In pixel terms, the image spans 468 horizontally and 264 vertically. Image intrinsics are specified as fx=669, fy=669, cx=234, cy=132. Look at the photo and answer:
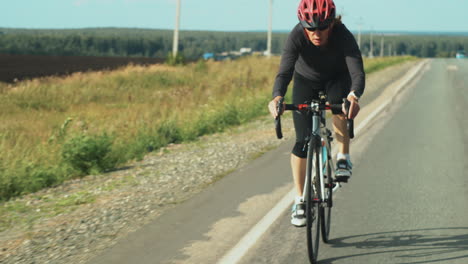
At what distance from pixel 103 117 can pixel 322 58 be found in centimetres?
1188

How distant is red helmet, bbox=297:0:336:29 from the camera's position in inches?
187

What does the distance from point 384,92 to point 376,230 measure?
Answer: 18433 millimetres

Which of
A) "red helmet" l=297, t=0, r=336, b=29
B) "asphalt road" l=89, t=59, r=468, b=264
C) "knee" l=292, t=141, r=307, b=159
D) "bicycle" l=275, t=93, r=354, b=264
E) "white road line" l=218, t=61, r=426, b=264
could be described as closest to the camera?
"red helmet" l=297, t=0, r=336, b=29

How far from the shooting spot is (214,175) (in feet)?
29.9

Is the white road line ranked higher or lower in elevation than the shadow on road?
lower

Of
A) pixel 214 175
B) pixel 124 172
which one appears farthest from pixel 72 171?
pixel 214 175

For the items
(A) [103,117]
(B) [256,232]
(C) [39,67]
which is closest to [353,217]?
(B) [256,232]

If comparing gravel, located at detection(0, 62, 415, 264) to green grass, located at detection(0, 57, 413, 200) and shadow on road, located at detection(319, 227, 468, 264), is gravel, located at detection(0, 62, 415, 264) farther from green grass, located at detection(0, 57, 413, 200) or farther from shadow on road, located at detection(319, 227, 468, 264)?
shadow on road, located at detection(319, 227, 468, 264)

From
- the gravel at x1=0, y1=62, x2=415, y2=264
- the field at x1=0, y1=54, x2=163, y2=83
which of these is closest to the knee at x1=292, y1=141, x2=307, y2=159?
the gravel at x1=0, y1=62, x2=415, y2=264

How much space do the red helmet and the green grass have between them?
3.90 meters

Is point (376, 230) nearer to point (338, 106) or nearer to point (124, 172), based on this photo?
point (338, 106)

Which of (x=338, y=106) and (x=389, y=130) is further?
(x=389, y=130)

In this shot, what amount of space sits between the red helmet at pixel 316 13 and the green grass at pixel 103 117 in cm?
390

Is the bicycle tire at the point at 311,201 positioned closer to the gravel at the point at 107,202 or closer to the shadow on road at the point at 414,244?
the shadow on road at the point at 414,244
